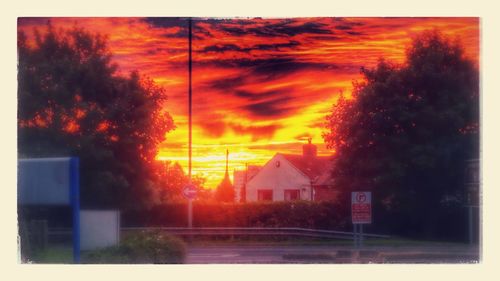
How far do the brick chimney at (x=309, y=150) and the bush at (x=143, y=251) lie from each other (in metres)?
3.08

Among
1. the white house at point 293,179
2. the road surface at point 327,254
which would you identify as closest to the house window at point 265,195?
the white house at point 293,179

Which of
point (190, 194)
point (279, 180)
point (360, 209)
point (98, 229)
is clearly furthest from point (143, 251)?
point (360, 209)

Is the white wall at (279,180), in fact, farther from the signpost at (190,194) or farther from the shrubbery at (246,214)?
the signpost at (190,194)

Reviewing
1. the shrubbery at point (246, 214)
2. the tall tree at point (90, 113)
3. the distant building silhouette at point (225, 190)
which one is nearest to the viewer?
the tall tree at point (90, 113)

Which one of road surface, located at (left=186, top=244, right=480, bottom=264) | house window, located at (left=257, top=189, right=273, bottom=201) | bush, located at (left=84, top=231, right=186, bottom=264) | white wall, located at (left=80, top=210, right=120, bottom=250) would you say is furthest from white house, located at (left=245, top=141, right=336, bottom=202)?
white wall, located at (left=80, top=210, right=120, bottom=250)

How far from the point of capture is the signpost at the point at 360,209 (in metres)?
20.9

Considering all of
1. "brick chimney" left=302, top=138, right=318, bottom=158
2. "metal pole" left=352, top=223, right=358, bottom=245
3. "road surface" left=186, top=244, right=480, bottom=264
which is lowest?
"road surface" left=186, top=244, right=480, bottom=264

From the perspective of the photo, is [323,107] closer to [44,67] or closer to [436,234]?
[436,234]

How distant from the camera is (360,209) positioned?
2091cm

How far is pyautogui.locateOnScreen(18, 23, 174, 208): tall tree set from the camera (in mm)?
20172

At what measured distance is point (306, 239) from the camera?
21.2 metres

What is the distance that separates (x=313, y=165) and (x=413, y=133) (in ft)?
6.84

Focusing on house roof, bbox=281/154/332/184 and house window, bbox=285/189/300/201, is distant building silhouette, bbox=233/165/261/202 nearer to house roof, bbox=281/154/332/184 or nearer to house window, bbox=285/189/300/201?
house roof, bbox=281/154/332/184

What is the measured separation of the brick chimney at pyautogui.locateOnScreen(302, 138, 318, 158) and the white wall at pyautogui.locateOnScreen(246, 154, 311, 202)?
0.37 metres
